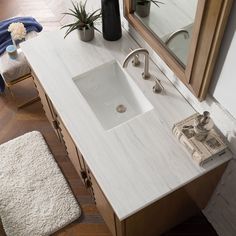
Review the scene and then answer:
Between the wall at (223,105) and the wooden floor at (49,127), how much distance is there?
20 centimetres

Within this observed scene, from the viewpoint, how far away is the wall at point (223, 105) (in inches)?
47.5

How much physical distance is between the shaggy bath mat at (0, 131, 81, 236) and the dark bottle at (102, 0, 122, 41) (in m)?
0.96

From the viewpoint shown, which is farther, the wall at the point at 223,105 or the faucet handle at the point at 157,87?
the faucet handle at the point at 157,87

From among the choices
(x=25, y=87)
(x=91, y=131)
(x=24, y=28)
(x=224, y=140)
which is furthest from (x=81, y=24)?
(x=25, y=87)

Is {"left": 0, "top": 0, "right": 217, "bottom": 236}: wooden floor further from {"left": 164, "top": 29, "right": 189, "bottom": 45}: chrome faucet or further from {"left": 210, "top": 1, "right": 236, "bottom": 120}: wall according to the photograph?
{"left": 164, "top": 29, "right": 189, "bottom": 45}: chrome faucet

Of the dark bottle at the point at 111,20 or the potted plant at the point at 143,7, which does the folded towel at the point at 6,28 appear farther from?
the potted plant at the point at 143,7

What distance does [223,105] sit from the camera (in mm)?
1352

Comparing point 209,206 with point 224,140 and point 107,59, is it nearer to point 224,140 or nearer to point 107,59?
point 224,140

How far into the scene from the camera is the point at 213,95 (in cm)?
138

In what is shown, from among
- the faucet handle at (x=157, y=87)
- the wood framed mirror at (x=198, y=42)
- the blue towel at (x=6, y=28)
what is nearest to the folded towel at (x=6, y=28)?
the blue towel at (x=6, y=28)

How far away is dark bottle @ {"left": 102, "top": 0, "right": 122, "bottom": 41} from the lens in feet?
5.32

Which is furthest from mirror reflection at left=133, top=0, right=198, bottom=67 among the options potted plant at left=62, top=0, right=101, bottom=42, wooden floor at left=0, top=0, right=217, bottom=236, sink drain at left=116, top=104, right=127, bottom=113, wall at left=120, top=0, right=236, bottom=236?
wooden floor at left=0, top=0, right=217, bottom=236

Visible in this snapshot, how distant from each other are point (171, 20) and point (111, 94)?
0.52 metres

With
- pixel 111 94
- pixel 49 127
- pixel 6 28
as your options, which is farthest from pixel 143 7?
pixel 6 28
